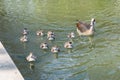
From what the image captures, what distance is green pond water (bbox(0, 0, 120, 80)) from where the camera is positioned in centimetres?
1134

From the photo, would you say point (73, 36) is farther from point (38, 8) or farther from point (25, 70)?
point (38, 8)

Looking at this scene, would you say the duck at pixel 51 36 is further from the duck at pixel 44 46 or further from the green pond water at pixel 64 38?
the duck at pixel 44 46

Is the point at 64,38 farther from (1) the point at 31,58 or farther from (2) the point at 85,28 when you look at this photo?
(1) the point at 31,58

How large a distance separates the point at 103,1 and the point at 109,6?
73.8 inches

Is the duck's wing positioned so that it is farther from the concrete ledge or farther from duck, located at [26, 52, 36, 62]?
the concrete ledge

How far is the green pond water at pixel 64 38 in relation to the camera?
1134 cm

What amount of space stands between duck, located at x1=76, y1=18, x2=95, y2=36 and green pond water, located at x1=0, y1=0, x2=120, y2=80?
27 centimetres

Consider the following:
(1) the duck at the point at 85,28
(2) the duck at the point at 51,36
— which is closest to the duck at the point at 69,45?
(2) the duck at the point at 51,36

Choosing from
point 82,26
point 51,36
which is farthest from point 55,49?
point 82,26

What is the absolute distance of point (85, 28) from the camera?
16.3 meters

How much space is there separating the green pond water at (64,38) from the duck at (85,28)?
27 cm

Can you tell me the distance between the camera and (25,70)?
11516mm

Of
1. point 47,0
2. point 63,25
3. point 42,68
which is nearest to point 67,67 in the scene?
point 42,68

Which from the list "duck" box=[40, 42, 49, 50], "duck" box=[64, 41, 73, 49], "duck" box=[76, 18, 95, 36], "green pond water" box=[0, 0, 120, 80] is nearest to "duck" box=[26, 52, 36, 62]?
"green pond water" box=[0, 0, 120, 80]
